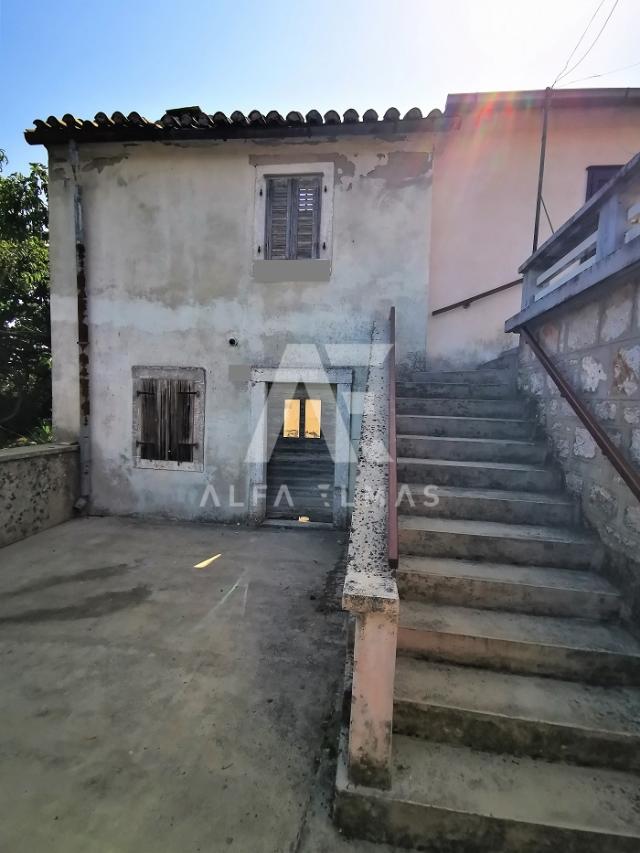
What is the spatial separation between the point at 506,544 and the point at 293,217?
17.4ft

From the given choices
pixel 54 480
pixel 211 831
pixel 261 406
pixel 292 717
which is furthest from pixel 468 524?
pixel 54 480

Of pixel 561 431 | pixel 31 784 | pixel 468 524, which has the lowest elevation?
pixel 31 784

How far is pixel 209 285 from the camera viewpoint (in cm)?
612

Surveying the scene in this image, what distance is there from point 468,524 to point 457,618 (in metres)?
0.81

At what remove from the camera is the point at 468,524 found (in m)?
3.09

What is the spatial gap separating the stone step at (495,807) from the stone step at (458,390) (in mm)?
3286

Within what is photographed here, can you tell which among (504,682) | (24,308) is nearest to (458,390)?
(504,682)

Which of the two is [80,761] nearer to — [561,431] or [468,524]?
[468,524]

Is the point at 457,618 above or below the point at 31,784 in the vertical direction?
above

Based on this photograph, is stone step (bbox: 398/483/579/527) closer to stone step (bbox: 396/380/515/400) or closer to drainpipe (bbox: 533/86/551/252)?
stone step (bbox: 396/380/515/400)

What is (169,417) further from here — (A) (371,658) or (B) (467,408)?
(A) (371,658)

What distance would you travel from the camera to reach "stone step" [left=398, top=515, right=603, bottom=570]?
111 inches

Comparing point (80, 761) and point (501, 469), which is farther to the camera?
point (501, 469)

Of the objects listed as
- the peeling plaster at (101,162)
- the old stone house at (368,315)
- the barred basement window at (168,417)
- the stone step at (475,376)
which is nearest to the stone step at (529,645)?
the old stone house at (368,315)
